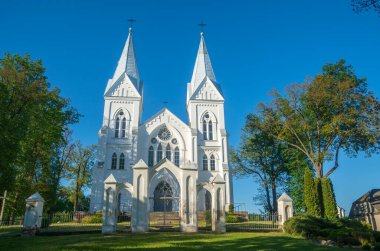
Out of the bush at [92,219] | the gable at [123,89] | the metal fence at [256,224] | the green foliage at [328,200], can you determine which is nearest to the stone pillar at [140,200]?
the metal fence at [256,224]

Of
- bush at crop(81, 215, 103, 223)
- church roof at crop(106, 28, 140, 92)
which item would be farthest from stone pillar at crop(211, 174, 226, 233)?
church roof at crop(106, 28, 140, 92)

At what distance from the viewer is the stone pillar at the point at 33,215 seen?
16.0 m

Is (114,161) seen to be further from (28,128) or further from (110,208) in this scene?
(110,208)

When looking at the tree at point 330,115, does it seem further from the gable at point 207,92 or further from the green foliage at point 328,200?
the gable at point 207,92

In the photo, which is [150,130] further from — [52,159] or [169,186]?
[52,159]

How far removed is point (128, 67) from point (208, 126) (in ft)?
42.9

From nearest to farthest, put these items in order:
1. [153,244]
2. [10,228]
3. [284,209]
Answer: [153,244] → [10,228] → [284,209]

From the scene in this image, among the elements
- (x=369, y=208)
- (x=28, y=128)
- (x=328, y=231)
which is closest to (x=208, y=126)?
(x=369, y=208)

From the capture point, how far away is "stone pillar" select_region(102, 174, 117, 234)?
16406 millimetres

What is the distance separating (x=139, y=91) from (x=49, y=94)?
54.5 feet

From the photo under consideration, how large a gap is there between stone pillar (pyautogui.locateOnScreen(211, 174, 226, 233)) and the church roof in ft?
82.9

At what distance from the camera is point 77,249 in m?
9.73

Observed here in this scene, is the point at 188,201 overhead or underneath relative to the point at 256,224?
overhead

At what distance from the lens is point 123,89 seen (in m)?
39.3
